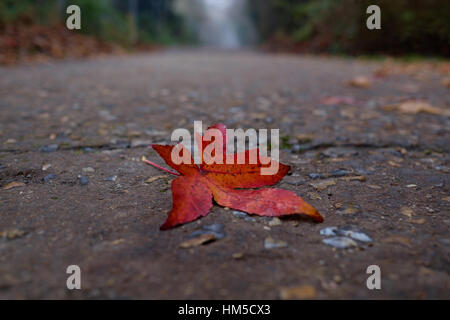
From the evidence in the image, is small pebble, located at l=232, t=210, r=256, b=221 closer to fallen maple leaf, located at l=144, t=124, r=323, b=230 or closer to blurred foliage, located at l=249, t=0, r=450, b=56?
fallen maple leaf, located at l=144, t=124, r=323, b=230

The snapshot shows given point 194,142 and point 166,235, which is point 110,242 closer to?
point 166,235

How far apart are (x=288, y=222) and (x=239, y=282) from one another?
0.28 metres

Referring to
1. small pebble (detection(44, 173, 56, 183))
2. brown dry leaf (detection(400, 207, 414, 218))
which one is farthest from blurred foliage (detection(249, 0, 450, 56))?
small pebble (detection(44, 173, 56, 183))

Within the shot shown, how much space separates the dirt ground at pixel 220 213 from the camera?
697 millimetres

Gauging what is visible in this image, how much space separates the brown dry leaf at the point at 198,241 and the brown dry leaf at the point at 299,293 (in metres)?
0.23

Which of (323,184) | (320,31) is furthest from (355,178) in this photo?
(320,31)

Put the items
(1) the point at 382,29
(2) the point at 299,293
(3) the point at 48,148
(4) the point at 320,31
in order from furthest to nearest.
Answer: (4) the point at 320,31, (1) the point at 382,29, (3) the point at 48,148, (2) the point at 299,293

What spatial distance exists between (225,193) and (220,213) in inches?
2.5

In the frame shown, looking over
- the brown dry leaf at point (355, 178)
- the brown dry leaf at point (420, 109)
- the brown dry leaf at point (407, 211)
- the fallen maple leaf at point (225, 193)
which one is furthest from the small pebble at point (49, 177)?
the brown dry leaf at point (420, 109)

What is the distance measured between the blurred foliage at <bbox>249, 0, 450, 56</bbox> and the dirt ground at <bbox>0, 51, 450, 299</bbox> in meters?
6.11

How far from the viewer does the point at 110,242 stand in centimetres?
83

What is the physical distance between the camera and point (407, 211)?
3.29ft

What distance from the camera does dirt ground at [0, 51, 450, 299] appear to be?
697 mm

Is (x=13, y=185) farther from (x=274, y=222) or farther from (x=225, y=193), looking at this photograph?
(x=274, y=222)
